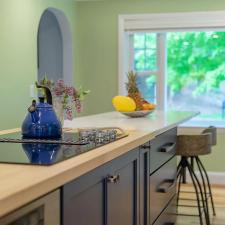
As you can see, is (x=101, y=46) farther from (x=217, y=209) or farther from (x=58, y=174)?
(x=58, y=174)

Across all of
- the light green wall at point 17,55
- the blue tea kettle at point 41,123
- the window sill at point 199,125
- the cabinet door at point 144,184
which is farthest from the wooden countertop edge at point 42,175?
the window sill at point 199,125

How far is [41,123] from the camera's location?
1897 mm

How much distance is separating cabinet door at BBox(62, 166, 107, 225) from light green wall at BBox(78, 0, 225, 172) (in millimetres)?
3974

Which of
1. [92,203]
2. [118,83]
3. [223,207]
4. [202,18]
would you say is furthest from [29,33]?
[92,203]

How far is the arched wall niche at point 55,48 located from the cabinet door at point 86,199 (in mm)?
3990

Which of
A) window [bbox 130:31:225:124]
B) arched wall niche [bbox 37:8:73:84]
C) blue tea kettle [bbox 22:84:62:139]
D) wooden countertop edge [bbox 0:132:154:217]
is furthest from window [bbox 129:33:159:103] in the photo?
wooden countertop edge [bbox 0:132:154:217]

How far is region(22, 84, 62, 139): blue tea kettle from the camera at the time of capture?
1.89 meters

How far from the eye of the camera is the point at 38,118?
1915 millimetres

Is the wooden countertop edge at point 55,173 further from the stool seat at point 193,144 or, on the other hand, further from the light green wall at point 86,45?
the light green wall at point 86,45

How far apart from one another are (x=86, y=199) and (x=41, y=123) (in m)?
0.54

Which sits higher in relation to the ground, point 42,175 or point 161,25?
point 161,25

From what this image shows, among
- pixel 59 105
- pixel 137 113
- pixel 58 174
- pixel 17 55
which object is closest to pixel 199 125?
pixel 137 113

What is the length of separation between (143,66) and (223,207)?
211cm

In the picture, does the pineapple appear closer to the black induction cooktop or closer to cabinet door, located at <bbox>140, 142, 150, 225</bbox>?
cabinet door, located at <bbox>140, 142, 150, 225</bbox>
